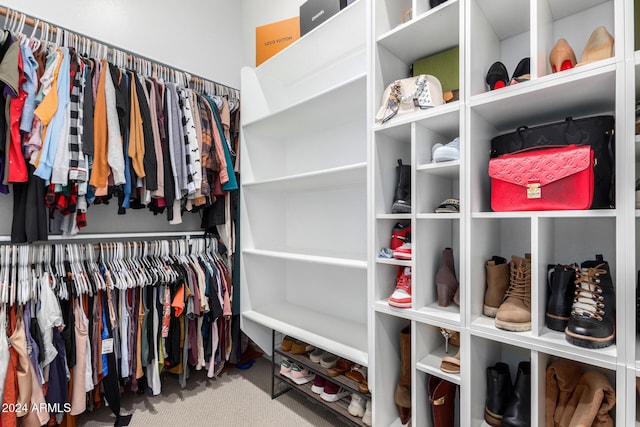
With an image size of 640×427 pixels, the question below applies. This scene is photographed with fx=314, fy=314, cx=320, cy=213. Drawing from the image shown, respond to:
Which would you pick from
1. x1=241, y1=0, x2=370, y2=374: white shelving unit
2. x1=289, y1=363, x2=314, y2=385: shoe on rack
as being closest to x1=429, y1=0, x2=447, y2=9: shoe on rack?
x1=241, y1=0, x2=370, y2=374: white shelving unit

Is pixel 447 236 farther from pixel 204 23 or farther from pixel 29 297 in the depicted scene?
pixel 204 23

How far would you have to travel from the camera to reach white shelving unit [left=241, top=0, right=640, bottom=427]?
2.97 ft

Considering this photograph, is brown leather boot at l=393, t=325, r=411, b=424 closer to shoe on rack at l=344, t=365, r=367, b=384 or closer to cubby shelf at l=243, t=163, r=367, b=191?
shoe on rack at l=344, t=365, r=367, b=384

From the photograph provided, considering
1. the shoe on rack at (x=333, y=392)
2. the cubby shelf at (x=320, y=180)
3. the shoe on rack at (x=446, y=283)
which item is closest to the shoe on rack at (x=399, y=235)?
the shoe on rack at (x=446, y=283)

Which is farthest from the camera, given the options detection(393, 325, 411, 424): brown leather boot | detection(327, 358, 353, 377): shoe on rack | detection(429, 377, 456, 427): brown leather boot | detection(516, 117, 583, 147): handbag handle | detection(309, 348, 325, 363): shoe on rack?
detection(309, 348, 325, 363): shoe on rack

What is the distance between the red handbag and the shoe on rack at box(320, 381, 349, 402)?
4.06ft

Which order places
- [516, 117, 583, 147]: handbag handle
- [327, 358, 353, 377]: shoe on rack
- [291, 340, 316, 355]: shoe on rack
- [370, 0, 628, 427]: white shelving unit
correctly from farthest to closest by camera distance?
[291, 340, 316, 355]: shoe on rack, [327, 358, 353, 377]: shoe on rack, [516, 117, 583, 147]: handbag handle, [370, 0, 628, 427]: white shelving unit

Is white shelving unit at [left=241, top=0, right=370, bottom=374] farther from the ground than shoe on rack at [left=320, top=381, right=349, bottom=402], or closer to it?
farther from the ground

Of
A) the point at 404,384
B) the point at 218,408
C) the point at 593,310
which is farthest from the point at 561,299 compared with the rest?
the point at 218,408

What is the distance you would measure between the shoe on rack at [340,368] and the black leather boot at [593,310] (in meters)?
1.07

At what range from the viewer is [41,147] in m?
1.42

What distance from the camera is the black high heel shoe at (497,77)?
3.81 ft

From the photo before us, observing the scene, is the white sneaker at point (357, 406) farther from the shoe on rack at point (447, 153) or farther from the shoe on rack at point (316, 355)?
the shoe on rack at point (447, 153)

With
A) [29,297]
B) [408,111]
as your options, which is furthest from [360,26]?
[29,297]
